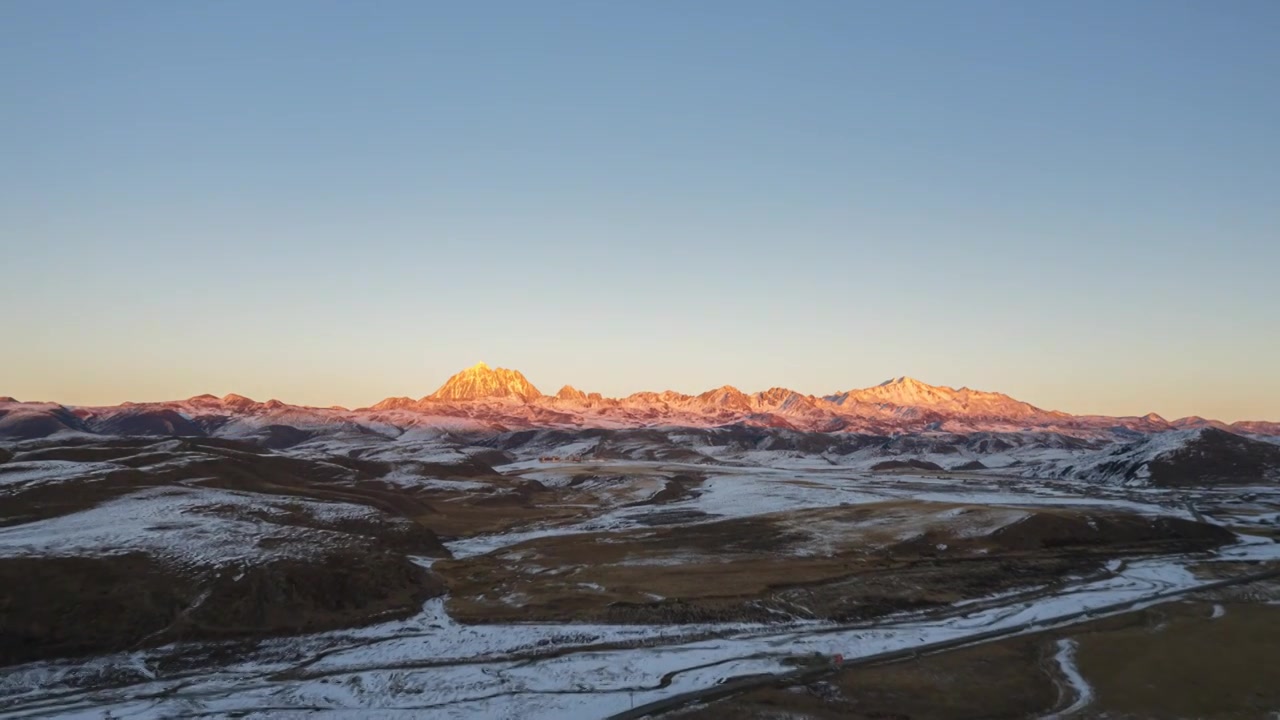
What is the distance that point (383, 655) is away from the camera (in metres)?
39.5

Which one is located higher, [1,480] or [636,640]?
[1,480]

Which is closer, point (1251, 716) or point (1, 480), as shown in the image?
point (1251, 716)

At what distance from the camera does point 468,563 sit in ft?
216

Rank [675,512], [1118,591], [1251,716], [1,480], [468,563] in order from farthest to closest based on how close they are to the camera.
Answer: [675,512]
[1,480]
[468,563]
[1118,591]
[1251,716]

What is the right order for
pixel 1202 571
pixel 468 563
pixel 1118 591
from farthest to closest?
1. pixel 468 563
2. pixel 1202 571
3. pixel 1118 591

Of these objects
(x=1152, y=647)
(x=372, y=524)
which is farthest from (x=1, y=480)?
(x=1152, y=647)

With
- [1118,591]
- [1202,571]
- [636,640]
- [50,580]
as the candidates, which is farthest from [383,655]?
[1202,571]

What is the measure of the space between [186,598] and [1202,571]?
249 ft

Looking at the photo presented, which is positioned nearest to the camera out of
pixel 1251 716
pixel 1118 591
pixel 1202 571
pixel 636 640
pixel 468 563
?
pixel 1251 716

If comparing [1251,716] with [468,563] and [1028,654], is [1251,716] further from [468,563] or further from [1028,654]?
[468,563]

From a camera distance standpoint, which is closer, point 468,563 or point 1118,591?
point 1118,591

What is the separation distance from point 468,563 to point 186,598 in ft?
82.9

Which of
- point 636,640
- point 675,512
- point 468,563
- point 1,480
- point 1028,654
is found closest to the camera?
point 1028,654

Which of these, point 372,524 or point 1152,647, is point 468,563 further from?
point 1152,647
